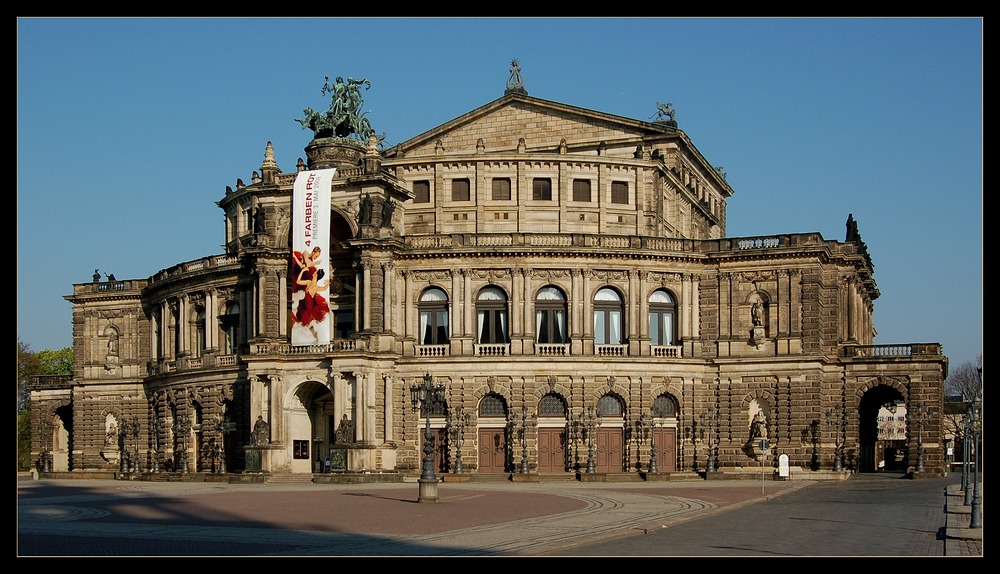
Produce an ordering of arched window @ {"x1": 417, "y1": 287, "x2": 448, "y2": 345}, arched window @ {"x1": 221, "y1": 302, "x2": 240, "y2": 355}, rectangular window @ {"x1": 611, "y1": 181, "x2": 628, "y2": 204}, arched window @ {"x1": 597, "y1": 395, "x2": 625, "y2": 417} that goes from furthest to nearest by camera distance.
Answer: arched window @ {"x1": 221, "y1": 302, "x2": 240, "y2": 355}
rectangular window @ {"x1": 611, "y1": 181, "x2": 628, "y2": 204}
arched window @ {"x1": 417, "y1": 287, "x2": 448, "y2": 345}
arched window @ {"x1": 597, "y1": 395, "x2": 625, "y2": 417}

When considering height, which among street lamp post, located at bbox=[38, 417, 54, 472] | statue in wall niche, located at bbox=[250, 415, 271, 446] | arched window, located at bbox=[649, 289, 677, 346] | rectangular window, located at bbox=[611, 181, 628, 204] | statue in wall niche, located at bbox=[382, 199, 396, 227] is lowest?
street lamp post, located at bbox=[38, 417, 54, 472]

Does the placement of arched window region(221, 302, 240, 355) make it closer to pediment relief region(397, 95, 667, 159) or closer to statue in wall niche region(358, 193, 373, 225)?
statue in wall niche region(358, 193, 373, 225)

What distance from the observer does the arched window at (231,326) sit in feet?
293

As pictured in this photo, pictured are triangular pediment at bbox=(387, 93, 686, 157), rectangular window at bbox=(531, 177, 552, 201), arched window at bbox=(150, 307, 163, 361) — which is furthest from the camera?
arched window at bbox=(150, 307, 163, 361)

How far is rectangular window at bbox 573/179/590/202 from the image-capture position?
8850 cm

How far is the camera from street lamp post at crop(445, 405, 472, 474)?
81.3 metres

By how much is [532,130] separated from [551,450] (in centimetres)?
2479

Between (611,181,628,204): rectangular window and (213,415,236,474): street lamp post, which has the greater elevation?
(611,181,628,204): rectangular window

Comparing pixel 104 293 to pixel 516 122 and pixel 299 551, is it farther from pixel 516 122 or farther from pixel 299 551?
pixel 299 551

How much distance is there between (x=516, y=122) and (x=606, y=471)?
27105 millimetres

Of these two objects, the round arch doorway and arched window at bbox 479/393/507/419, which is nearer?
arched window at bbox 479/393/507/419

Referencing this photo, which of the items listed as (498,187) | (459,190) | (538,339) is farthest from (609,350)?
(459,190)

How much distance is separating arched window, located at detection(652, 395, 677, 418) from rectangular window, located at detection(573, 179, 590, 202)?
556 inches

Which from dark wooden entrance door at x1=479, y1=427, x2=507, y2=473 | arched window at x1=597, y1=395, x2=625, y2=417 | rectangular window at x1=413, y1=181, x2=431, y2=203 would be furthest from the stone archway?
rectangular window at x1=413, y1=181, x2=431, y2=203
